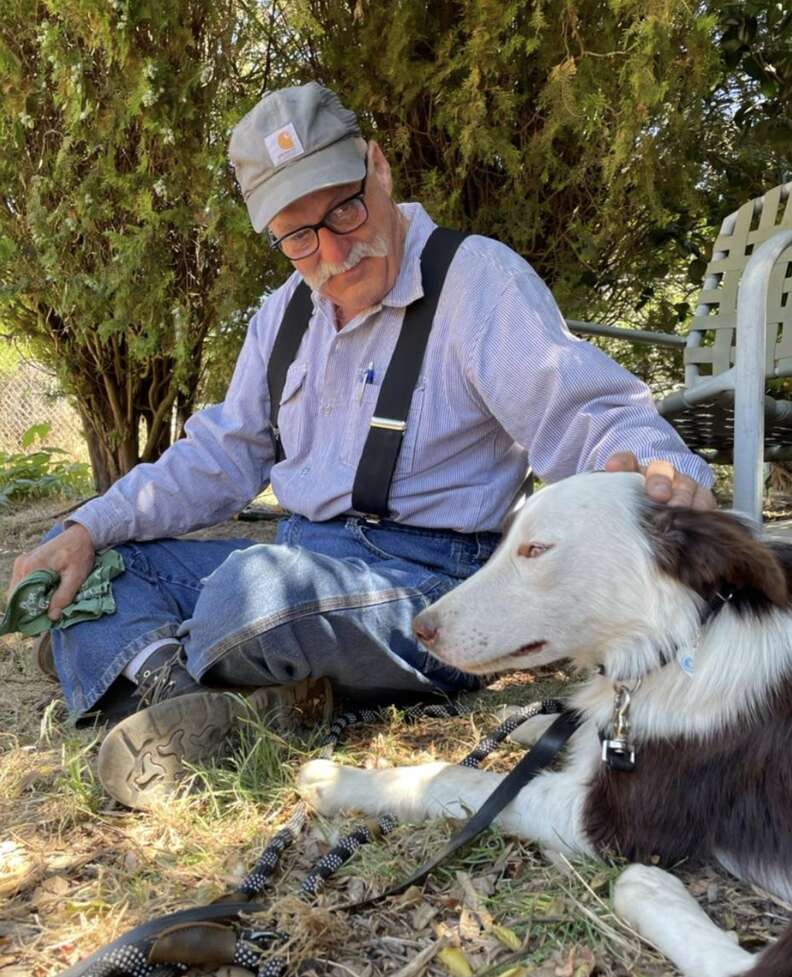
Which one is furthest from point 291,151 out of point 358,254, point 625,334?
point 625,334

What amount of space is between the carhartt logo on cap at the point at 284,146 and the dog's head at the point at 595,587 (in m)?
1.21

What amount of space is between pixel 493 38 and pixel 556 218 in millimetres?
928

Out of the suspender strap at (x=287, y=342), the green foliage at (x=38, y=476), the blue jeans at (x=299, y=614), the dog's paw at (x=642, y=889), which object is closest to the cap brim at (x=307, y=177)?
the suspender strap at (x=287, y=342)

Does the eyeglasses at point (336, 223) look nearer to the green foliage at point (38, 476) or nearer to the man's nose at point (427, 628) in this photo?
the man's nose at point (427, 628)

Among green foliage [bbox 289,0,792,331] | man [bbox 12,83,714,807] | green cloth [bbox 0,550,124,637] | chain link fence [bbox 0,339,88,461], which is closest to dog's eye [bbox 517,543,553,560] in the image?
man [bbox 12,83,714,807]

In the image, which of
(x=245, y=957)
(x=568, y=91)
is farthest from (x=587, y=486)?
(x=568, y=91)

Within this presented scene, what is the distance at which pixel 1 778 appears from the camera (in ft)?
7.63

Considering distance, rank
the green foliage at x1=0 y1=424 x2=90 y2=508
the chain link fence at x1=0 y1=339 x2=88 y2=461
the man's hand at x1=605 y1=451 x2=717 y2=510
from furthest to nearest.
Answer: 1. the chain link fence at x1=0 y1=339 x2=88 y2=461
2. the green foliage at x1=0 y1=424 x2=90 y2=508
3. the man's hand at x1=605 y1=451 x2=717 y2=510

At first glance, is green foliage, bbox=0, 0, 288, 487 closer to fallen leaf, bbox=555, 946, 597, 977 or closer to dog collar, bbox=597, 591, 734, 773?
dog collar, bbox=597, 591, 734, 773

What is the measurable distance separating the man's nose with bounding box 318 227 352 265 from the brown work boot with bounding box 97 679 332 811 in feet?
3.90

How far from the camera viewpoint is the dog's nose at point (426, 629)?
1940mm

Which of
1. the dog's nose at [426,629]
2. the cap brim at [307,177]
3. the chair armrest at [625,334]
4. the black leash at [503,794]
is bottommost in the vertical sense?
the black leash at [503,794]

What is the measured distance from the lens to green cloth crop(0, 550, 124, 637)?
102 inches

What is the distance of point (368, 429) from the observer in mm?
2619
